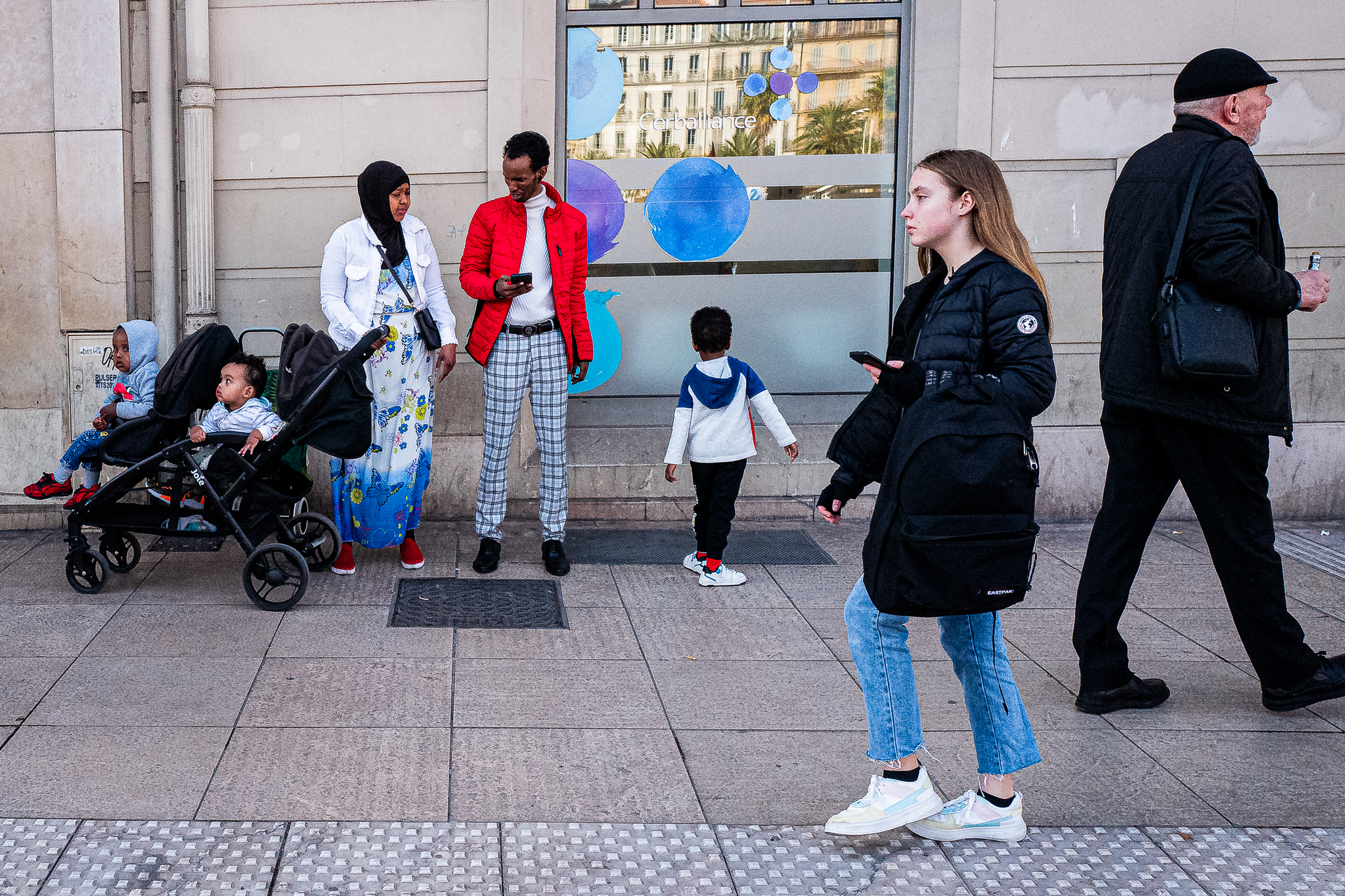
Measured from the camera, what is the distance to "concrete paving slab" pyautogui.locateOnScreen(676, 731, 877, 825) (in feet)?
11.6

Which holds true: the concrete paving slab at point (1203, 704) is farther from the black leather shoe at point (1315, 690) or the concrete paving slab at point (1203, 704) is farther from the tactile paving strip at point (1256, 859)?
the tactile paving strip at point (1256, 859)

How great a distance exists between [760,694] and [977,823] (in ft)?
4.05

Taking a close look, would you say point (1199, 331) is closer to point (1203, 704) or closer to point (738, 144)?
point (1203, 704)

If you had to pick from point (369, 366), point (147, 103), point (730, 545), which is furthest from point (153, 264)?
point (730, 545)

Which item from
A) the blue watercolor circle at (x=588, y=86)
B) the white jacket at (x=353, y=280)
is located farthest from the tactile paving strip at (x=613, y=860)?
the blue watercolor circle at (x=588, y=86)

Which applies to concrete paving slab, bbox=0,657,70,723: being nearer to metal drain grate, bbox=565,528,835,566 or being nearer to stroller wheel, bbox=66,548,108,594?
stroller wheel, bbox=66,548,108,594

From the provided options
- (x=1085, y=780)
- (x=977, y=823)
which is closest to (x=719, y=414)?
(x=1085, y=780)

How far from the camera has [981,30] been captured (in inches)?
279

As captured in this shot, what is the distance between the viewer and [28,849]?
316cm

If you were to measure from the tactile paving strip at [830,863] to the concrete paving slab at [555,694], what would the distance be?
88cm

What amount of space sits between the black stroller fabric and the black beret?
3470 mm

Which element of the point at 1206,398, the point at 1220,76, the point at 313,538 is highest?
the point at 1220,76

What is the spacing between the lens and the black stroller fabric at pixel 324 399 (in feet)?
17.9

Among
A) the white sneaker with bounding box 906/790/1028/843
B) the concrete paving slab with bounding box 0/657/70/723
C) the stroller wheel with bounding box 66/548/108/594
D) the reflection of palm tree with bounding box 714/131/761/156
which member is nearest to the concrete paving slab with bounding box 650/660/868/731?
the white sneaker with bounding box 906/790/1028/843
